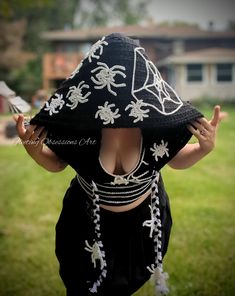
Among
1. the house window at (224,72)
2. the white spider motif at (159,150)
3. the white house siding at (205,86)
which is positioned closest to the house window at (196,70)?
the white house siding at (205,86)

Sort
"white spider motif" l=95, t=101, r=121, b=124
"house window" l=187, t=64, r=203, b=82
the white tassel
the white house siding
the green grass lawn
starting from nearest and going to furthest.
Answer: "white spider motif" l=95, t=101, r=121, b=124, the white tassel, the green grass lawn, the white house siding, "house window" l=187, t=64, r=203, b=82

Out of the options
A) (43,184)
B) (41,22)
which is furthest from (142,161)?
(41,22)

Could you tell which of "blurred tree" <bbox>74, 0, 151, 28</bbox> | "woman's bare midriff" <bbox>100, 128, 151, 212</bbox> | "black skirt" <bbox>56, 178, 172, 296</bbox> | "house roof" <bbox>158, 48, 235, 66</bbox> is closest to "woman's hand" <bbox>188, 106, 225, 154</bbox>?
"woman's bare midriff" <bbox>100, 128, 151, 212</bbox>

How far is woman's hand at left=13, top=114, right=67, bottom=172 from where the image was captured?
1021 mm

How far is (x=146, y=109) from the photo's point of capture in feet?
3.16

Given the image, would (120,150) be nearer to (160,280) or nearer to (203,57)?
(160,280)

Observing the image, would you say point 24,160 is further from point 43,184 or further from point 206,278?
point 206,278

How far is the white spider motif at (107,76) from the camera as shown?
96cm

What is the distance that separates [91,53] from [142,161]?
0.35 metres

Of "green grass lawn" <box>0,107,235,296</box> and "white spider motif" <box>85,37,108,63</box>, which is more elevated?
"white spider motif" <box>85,37,108,63</box>

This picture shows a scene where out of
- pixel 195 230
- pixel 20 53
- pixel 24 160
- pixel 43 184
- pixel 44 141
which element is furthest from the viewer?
pixel 20 53

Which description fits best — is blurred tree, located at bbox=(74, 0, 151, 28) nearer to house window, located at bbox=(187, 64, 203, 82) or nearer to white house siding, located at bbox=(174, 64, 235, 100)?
house window, located at bbox=(187, 64, 203, 82)

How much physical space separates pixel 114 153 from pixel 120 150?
21 mm

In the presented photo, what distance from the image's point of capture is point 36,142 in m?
1.04
